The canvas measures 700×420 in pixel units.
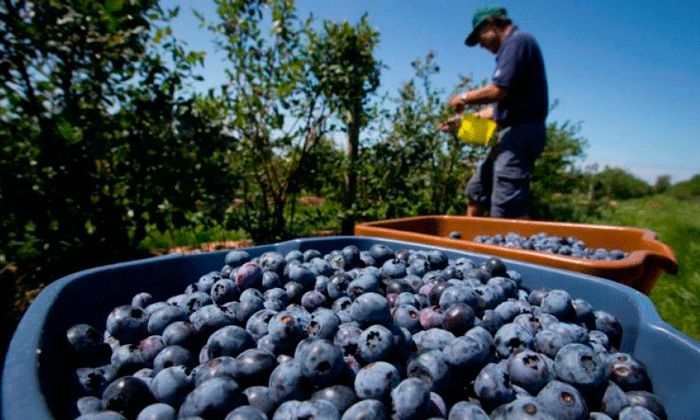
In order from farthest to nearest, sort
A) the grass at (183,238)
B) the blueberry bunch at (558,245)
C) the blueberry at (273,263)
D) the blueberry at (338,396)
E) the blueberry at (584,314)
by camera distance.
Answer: the grass at (183,238), the blueberry bunch at (558,245), the blueberry at (273,263), the blueberry at (584,314), the blueberry at (338,396)

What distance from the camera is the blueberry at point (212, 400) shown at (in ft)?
1.93

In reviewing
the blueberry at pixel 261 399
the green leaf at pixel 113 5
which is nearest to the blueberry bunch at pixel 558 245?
the blueberry at pixel 261 399

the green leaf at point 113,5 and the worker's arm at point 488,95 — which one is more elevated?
the green leaf at point 113,5

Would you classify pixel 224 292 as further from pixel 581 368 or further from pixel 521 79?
pixel 521 79

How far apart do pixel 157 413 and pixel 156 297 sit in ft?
2.04

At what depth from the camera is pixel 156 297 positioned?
3.72 ft

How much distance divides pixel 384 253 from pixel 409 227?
98 cm

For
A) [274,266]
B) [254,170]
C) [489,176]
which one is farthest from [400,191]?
[274,266]

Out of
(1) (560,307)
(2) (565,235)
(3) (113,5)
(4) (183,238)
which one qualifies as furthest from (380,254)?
(4) (183,238)

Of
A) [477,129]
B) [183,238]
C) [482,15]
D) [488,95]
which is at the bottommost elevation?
[183,238]

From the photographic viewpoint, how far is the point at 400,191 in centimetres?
402

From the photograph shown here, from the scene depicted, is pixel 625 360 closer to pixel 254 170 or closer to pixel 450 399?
pixel 450 399

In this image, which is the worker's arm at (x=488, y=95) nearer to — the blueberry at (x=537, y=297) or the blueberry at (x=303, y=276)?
the blueberry at (x=537, y=297)

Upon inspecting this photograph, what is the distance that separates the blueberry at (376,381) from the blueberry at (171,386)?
29 cm
